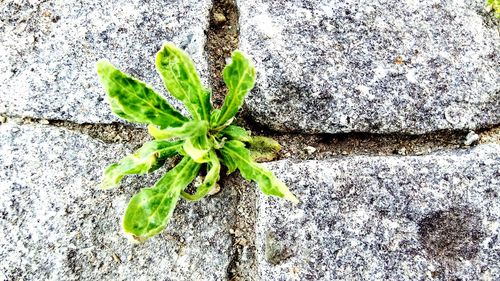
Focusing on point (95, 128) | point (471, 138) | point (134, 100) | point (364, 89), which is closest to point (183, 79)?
point (134, 100)

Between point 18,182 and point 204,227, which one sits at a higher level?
point 18,182

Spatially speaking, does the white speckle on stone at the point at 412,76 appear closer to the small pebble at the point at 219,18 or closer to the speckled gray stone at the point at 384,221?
the speckled gray stone at the point at 384,221

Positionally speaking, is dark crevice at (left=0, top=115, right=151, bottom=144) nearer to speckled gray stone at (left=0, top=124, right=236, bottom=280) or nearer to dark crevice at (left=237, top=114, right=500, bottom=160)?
speckled gray stone at (left=0, top=124, right=236, bottom=280)

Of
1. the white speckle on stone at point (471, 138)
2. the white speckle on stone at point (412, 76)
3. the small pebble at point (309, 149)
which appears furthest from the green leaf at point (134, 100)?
the white speckle on stone at point (471, 138)

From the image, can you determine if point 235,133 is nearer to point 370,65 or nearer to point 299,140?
point 299,140

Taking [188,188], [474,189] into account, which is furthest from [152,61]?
[474,189]

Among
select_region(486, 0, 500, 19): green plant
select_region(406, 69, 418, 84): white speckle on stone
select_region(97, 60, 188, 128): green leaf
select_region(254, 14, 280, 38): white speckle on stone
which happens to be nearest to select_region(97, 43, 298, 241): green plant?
select_region(97, 60, 188, 128): green leaf

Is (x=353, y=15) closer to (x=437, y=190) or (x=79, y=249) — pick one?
(x=437, y=190)
